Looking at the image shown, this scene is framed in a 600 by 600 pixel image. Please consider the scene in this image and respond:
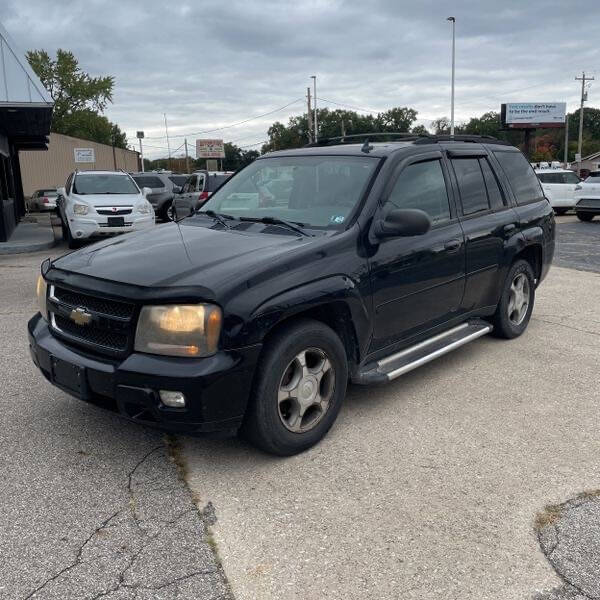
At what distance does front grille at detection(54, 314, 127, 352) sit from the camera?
3.17 meters

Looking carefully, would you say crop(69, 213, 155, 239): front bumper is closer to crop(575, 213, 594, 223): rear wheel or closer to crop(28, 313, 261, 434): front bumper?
crop(28, 313, 261, 434): front bumper

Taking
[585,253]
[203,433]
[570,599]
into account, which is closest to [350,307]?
[203,433]

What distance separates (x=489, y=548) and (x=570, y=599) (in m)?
0.39

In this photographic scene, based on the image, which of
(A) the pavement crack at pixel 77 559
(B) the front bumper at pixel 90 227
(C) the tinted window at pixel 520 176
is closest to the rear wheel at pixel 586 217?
(B) the front bumper at pixel 90 227

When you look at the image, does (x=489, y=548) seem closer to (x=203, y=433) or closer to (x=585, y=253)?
(x=203, y=433)

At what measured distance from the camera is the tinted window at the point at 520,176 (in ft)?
18.1

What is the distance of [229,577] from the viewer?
97.4 inches

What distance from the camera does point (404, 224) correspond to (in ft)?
12.2

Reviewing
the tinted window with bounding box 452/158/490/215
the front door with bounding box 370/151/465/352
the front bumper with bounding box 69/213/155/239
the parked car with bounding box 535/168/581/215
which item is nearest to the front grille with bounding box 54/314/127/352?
the front door with bounding box 370/151/465/352

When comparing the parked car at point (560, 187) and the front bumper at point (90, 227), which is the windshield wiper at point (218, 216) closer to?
the front bumper at point (90, 227)

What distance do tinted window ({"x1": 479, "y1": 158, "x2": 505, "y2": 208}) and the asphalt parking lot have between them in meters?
1.49

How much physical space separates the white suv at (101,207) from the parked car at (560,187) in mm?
14213

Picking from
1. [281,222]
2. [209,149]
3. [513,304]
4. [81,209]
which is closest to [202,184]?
[81,209]

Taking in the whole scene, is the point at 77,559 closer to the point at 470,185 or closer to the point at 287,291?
the point at 287,291
